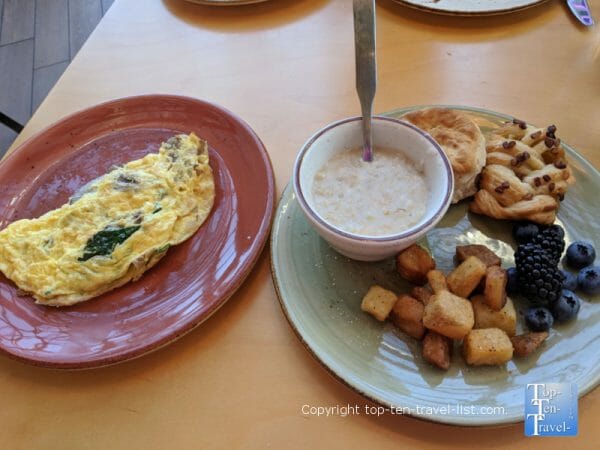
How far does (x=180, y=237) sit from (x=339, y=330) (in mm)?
535

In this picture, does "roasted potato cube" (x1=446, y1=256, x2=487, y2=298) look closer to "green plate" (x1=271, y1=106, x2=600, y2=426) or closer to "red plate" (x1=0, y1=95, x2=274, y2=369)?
"green plate" (x1=271, y1=106, x2=600, y2=426)

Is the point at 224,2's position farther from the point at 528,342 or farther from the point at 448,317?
the point at 528,342

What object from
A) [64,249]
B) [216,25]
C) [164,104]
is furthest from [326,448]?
[216,25]

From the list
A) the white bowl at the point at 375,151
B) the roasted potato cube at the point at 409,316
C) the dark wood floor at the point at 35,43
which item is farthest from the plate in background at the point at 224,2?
the dark wood floor at the point at 35,43

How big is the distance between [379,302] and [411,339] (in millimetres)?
108

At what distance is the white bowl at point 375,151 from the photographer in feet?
3.36

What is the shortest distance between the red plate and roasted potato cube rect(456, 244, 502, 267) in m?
0.49

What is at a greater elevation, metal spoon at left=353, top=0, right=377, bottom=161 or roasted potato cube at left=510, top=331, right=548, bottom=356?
metal spoon at left=353, top=0, right=377, bottom=161

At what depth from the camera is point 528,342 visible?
976 millimetres

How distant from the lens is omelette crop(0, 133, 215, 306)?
4.00 feet

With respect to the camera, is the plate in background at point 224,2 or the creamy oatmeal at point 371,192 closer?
the creamy oatmeal at point 371,192

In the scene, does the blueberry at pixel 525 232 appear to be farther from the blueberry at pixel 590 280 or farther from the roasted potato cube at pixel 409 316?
the roasted potato cube at pixel 409 316

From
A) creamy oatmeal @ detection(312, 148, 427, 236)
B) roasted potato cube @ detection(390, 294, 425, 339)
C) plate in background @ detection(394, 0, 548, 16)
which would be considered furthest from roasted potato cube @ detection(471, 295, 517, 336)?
plate in background @ detection(394, 0, 548, 16)

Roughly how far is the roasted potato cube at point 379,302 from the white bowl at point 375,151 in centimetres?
9
